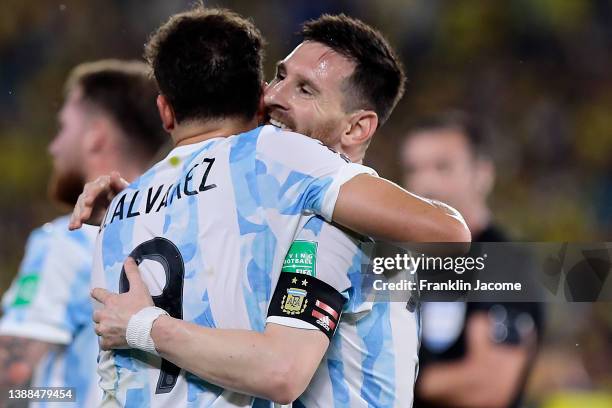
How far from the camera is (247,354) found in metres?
1.67

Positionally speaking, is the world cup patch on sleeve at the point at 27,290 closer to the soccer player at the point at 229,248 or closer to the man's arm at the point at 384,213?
the soccer player at the point at 229,248

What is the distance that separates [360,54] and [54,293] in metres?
1.57

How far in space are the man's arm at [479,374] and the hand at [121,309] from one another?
83.5 inches

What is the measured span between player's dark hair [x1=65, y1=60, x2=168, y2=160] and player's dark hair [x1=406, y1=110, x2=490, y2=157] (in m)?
1.58

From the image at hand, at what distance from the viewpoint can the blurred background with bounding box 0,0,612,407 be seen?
4.83 meters

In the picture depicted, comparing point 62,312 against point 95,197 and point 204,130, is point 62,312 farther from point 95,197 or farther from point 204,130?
point 204,130

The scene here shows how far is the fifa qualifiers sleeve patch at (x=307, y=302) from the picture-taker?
5.67 ft

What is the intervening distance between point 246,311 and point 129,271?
0.86 feet

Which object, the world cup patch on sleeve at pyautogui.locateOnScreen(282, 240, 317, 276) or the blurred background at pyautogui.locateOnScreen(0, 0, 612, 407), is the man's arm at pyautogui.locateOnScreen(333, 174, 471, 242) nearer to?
the world cup patch on sleeve at pyautogui.locateOnScreen(282, 240, 317, 276)

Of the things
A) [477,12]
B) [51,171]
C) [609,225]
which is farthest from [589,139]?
[51,171]

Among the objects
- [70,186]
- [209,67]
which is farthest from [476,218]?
[209,67]

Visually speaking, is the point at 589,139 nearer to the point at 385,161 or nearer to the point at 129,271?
the point at 385,161

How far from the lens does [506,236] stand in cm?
429

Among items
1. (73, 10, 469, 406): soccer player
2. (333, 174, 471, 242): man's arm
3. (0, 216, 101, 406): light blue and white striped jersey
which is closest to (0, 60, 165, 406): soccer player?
(0, 216, 101, 406): light blue and white striped jersey
